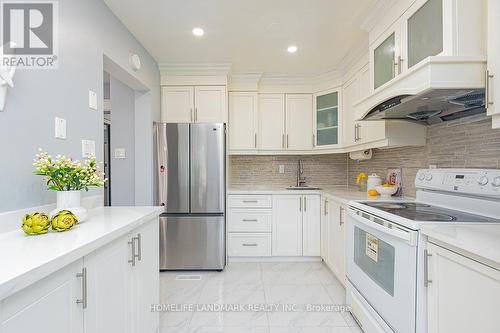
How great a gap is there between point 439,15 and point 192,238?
2.77 meters

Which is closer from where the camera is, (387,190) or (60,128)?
(60,128)

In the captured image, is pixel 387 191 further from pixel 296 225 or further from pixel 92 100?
pixel 92 100

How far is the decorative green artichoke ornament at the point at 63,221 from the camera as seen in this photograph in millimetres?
1082

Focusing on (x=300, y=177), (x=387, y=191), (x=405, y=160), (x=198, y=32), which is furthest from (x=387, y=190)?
(x=198, y=32)

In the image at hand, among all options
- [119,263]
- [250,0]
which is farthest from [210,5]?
[119,263]

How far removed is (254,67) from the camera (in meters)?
3.22

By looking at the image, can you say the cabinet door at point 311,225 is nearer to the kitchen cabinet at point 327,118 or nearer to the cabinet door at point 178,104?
the kitchen cabinet at point 327,118

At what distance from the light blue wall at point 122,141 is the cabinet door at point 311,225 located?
79.8 inches

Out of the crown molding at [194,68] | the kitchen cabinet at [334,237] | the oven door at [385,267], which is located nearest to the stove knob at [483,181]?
the oven door at [385,267]

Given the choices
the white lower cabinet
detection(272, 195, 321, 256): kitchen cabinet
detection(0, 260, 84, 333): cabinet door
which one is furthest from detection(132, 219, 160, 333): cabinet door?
detection(272, 195, 321, 256): kitchen cabinet

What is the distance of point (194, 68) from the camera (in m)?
3.13

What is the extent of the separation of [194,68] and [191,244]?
2056mm

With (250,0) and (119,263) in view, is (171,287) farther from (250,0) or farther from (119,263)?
(250,0)

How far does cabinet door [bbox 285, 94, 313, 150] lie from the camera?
11.4 ft
